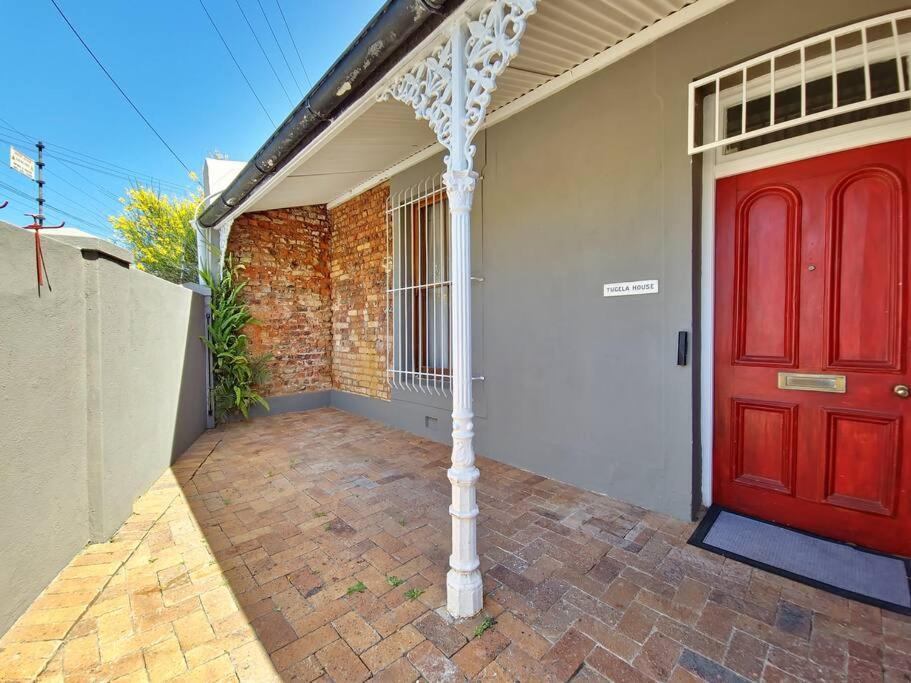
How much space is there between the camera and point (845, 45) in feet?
6.83

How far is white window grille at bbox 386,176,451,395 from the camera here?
14.6 ft

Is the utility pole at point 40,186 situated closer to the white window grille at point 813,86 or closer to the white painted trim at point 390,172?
the white painted trim at point 390,172

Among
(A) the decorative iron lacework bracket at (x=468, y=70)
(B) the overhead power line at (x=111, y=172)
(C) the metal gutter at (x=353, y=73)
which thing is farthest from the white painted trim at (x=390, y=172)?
(B) the overhead power line at (x=111, y=172)

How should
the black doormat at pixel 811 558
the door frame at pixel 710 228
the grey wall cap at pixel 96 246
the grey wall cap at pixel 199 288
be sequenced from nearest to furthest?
the black doormat at pixel 811 558 → the grey wall cap at pixel 96 246 → the door frame at pixel 710 228 → the grey wall cap at pixel 199 288

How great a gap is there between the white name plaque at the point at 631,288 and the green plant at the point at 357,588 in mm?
2443

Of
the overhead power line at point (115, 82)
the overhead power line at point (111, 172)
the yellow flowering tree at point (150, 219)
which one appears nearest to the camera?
the overhead power line at point (115, 82)

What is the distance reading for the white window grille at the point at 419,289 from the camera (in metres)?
4.46

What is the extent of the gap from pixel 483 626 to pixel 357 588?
682mm

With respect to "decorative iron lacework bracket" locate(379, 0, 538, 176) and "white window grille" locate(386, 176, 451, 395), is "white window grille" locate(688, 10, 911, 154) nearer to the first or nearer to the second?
"decorative iron lacework bracket" locate(379, 0, 538, 176)

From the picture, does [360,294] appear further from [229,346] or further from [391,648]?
[391,648]

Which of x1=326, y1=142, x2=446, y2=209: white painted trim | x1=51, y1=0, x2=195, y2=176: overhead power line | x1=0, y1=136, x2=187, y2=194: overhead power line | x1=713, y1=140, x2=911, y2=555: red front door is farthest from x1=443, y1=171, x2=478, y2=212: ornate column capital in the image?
x1=0, y1=136, x2=187, y2=194: overhead power line

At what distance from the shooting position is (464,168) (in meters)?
1.93

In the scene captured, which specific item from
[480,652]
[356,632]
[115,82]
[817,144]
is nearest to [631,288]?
[817,144]

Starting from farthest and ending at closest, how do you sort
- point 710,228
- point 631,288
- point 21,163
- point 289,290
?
point 289,290 → point 631,288 → point 710,228 → point 21,163
